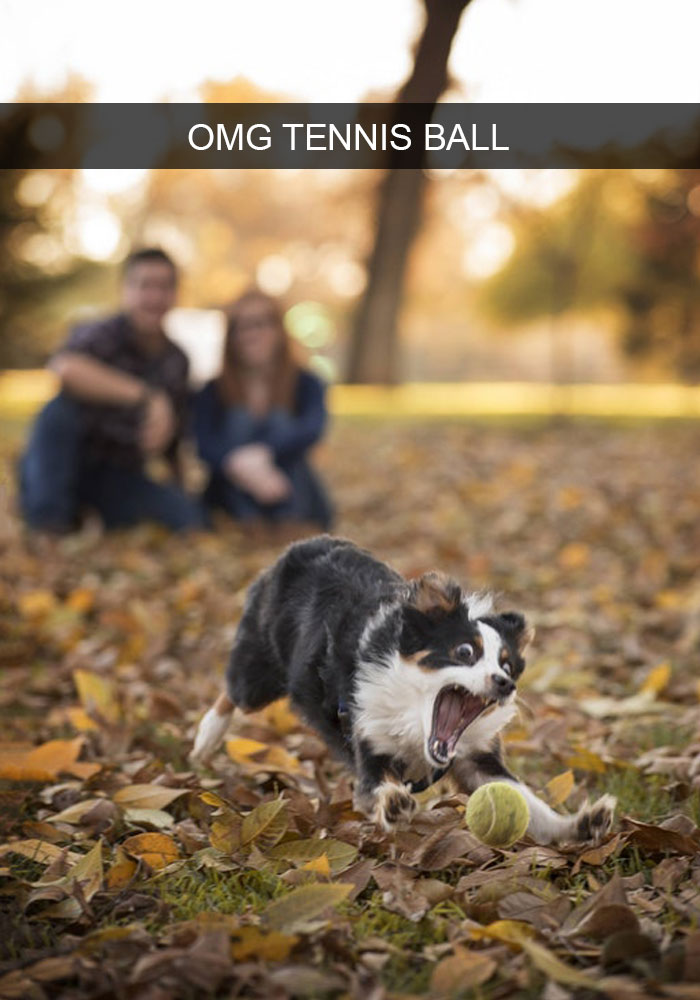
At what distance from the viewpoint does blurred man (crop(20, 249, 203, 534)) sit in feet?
24.7

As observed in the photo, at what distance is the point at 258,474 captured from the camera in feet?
24.7

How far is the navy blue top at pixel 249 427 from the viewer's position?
7785 millimetres

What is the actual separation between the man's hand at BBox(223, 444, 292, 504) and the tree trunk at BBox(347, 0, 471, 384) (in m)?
9.82

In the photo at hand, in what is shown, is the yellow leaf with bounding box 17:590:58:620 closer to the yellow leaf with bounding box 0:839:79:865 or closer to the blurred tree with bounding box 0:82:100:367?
the yellow leaf with bounding box 0:839:79:865

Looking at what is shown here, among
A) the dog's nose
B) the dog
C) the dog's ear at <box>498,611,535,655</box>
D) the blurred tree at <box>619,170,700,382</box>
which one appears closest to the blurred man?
the dog

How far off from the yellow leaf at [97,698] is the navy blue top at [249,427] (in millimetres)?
3692

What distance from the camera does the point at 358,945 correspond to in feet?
7.33

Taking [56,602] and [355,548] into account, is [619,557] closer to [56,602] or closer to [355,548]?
[56,602]

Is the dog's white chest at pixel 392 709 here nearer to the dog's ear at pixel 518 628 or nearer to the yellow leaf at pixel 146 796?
the dog's ear at pixel 518 628

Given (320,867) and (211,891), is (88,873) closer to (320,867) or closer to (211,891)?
A: (211,891)

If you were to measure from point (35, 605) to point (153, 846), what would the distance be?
9.76 ft

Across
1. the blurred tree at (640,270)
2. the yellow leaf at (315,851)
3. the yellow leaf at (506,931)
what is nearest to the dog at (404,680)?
the yellow leaf at (315,851)

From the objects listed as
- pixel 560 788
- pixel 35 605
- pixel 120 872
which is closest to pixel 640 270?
pixel 35 605

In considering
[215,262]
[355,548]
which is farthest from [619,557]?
[215,262]
